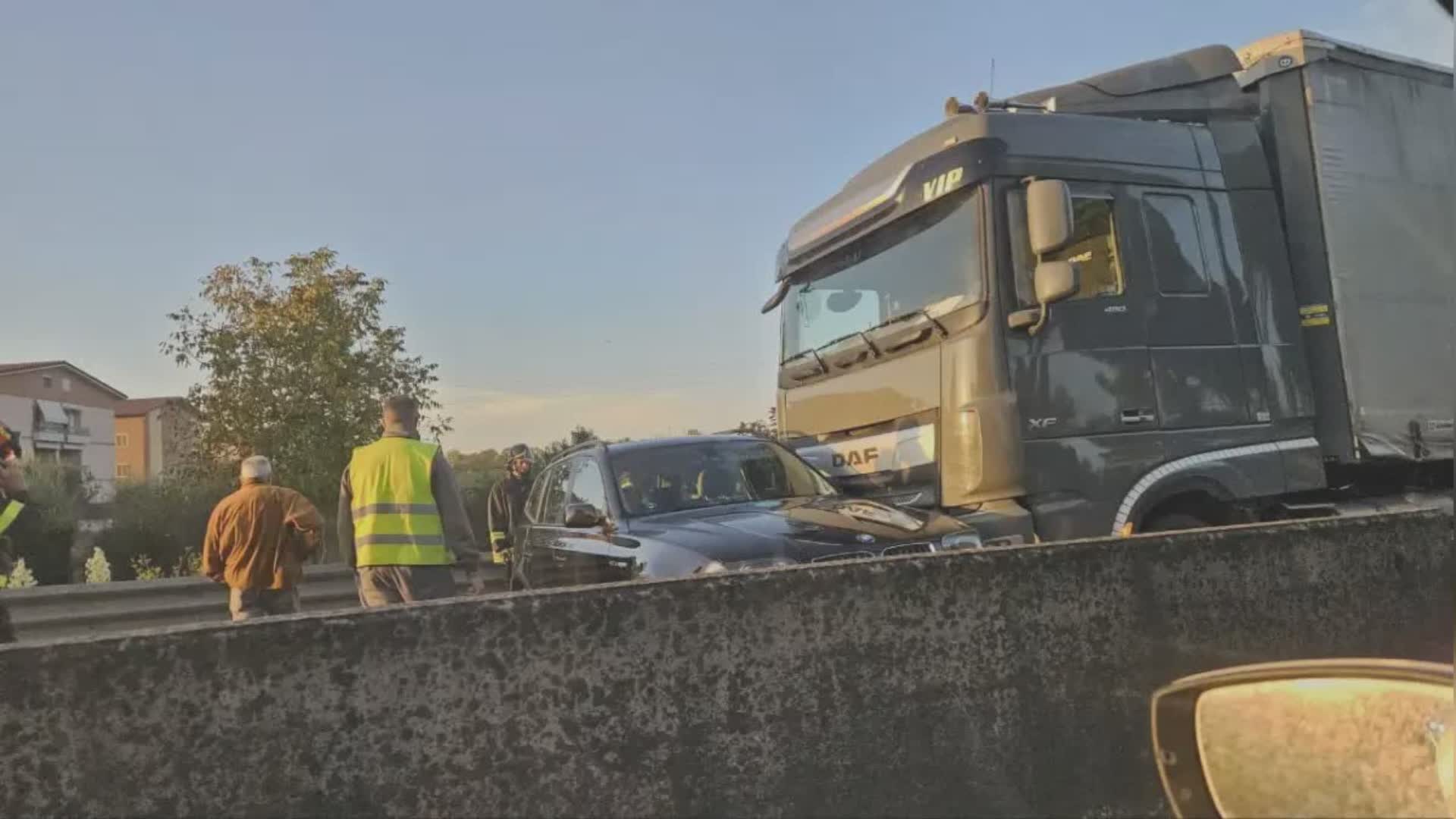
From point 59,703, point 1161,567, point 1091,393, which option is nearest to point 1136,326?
point 1091,393

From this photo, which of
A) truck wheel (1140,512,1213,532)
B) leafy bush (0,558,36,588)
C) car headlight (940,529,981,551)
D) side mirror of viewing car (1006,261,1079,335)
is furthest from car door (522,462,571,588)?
leafy bush (0,558,36,588)

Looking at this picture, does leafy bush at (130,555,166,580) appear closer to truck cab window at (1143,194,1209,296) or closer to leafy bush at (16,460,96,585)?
leafy bush at (16,460,96,585)

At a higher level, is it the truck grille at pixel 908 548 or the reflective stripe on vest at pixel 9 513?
the reflective stripe on vest at pixel 9 513

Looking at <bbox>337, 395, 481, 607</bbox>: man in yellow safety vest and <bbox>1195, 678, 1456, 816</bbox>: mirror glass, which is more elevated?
<bbox>337, 395, 481, 607</bbox>: man in yellow safety vest

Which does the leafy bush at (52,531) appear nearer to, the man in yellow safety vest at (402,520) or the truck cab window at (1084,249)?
the man in yellow safety vest at (402,520)

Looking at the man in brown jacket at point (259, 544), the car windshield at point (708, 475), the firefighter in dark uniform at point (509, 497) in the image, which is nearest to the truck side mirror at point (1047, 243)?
the car windshield at point (708, 475)

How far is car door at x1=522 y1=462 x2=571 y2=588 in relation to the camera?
6992 mm

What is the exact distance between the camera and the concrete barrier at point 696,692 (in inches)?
88.9

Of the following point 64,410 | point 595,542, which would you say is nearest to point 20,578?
point 595,542

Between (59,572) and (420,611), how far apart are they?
13281 millimetres

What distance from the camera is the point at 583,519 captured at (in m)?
6.26

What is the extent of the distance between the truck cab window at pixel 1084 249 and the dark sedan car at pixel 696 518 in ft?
5.08

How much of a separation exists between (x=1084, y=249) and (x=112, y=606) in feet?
31.4

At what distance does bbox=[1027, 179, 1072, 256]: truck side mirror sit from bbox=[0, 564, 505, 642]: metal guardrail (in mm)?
6530
